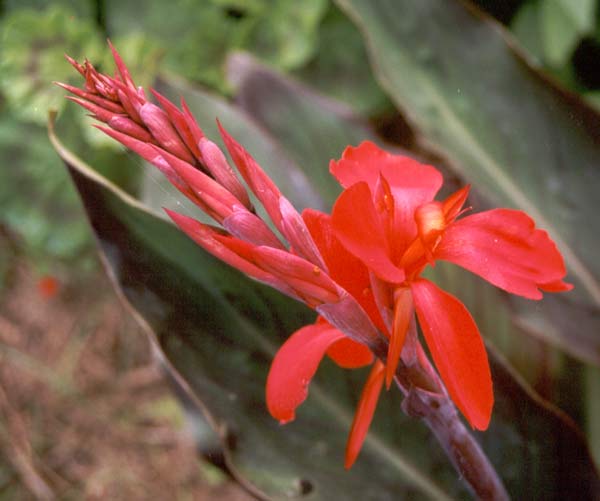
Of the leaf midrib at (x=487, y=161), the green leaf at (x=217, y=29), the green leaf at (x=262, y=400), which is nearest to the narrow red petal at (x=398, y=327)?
the green leaf at (x=262, y=400)

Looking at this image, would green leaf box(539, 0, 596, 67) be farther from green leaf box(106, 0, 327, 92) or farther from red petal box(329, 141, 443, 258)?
red petal box(329, 141, 443, 258)

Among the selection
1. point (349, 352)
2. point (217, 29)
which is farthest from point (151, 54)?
point (349, 352)

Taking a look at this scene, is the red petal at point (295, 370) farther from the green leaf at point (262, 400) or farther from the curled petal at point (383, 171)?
the green leaf at point (262, 400)

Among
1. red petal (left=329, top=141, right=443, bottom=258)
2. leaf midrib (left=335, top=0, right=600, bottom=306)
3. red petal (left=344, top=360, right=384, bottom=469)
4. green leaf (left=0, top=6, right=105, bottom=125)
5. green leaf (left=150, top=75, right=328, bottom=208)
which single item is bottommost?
green leaf (left=0, top=6, right=105, bottom=125)

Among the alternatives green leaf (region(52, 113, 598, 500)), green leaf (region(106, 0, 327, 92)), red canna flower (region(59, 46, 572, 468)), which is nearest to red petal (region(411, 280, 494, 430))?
red canna flower (region(59, 46, 572, 468))

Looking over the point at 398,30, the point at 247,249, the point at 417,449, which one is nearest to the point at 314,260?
the point at 247,249

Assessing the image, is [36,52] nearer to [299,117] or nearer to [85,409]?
[299,117]
